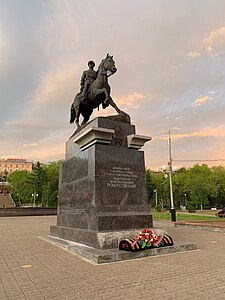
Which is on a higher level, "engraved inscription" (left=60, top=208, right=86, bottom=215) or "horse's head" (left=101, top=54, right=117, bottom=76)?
"horse's head" (left=101, top=54, right=117, bottom=76)

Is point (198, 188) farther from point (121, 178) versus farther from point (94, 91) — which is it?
point (121, 178)

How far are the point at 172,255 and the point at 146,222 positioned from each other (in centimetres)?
162

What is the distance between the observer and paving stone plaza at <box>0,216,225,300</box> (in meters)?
4.21

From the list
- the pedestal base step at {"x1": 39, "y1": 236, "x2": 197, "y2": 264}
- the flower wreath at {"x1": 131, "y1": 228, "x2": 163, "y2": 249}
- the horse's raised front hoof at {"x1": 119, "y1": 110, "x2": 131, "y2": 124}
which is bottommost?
the pedestal base step at {"x1": 39, "y1": 236, "x2": 197, "y2": 264}

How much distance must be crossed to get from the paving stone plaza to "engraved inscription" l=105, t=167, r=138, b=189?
2.46 m

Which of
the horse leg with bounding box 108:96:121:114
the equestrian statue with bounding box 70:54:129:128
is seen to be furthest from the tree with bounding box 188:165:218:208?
the horse leg with bounding box 108:96:121:114

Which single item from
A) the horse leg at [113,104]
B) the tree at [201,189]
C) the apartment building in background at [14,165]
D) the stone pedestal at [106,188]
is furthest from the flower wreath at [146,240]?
the apartment building in background at [14,165]

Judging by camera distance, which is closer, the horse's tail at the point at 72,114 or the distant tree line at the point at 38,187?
the horse's tail at the point at 72,114

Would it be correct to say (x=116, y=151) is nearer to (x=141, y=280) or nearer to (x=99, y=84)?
(x=99, y=84)

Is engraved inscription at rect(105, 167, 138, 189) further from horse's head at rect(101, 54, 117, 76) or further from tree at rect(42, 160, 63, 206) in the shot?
tree at rect(42, 160, 63, 206)

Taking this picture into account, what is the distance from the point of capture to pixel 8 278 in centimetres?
516

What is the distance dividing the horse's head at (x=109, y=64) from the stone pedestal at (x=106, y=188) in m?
1.97

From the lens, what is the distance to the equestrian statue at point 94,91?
10.2 meters

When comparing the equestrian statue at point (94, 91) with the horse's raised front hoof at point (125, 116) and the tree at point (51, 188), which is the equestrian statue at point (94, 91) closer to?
the horse's raised front hoof at point (125, 116)
